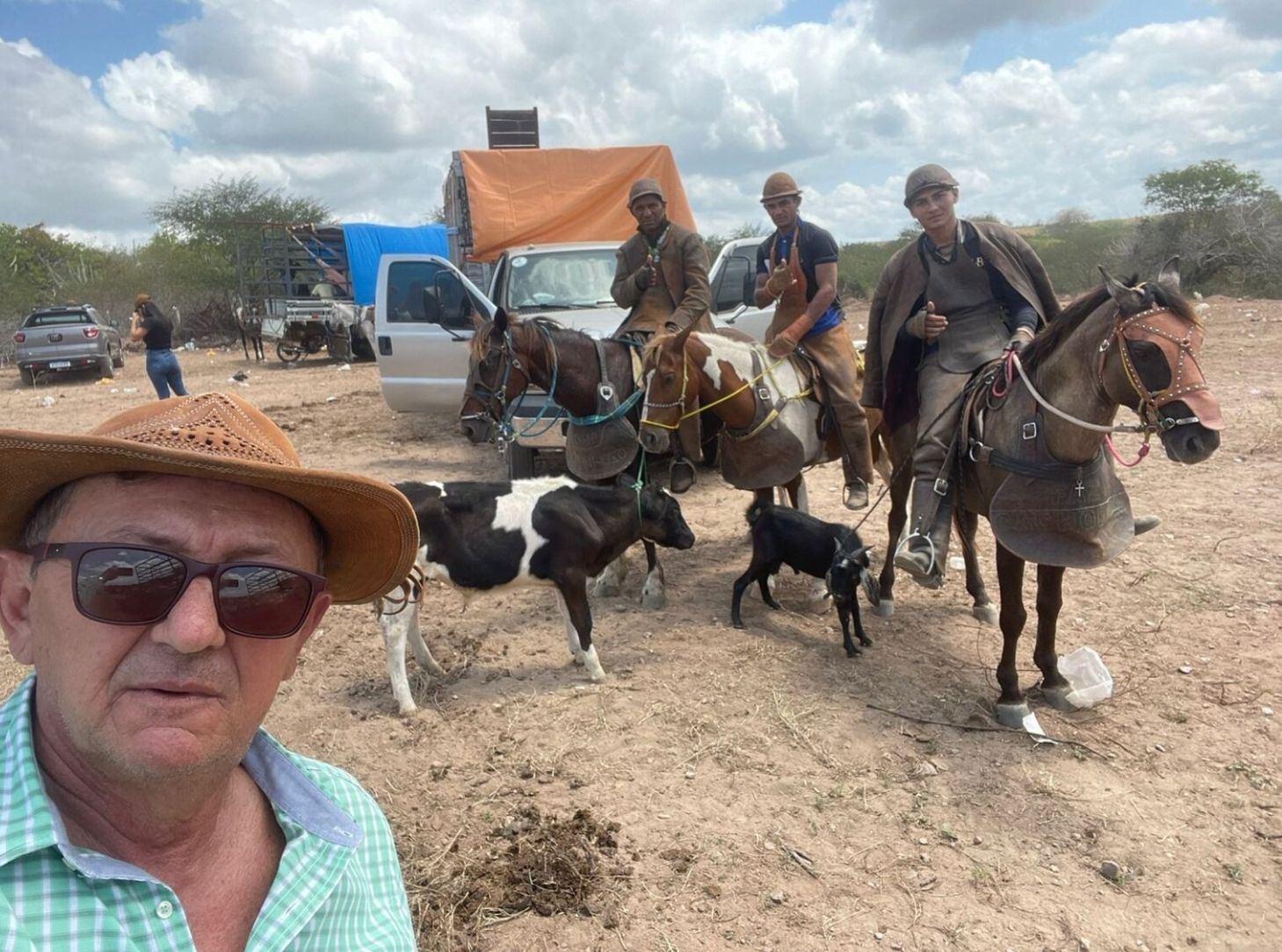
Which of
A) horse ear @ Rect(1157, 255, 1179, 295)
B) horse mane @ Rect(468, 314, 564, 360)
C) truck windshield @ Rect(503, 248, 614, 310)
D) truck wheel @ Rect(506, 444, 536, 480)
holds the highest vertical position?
truck windshield @ Rect(503, 248, 614, 310)

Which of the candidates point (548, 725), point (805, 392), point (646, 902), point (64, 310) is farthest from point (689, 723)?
point (64, 310)

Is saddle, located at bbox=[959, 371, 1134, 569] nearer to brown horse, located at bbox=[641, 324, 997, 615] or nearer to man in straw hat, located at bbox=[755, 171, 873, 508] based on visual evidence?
brown horse, located at bbox=[641, 324, 997, 615]

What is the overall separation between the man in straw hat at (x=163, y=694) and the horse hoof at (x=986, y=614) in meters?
4.88

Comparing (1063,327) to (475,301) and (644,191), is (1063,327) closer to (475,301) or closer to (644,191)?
(644,191)

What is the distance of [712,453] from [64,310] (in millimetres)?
20138

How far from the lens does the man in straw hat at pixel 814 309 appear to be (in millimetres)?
5992

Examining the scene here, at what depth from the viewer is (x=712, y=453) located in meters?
6.92

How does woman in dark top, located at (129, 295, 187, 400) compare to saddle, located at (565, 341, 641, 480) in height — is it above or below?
above

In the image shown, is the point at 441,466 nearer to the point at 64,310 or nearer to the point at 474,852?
the point at 474,852

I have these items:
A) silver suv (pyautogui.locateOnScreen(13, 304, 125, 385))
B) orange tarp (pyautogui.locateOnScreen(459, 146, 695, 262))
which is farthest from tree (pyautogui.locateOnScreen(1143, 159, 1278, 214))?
silver suv (pyautogui.locateOnScreen(13, 304, 125, 385))

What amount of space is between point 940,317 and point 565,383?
2.54m

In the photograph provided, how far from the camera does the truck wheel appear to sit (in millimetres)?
7934

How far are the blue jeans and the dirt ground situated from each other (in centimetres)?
763

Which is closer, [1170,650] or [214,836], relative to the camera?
[214,836]
